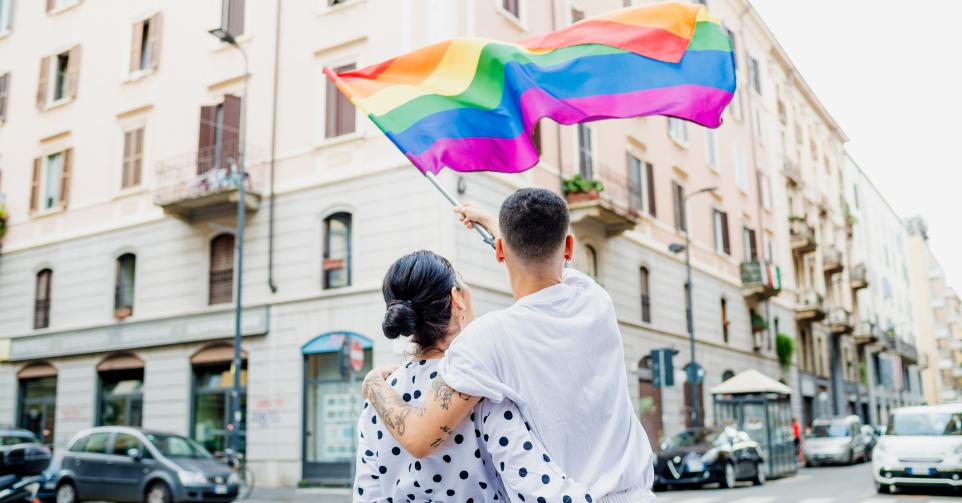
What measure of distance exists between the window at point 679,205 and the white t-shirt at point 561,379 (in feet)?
92.9

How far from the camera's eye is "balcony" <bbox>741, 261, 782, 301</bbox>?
3488cm

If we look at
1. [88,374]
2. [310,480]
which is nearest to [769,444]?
[310,480]

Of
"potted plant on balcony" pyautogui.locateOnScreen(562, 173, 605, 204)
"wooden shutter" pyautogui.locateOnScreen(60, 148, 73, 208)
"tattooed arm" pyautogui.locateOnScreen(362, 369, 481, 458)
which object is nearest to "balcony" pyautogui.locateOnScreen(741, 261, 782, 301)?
"potted plant on balcony" pyautogui.locateOnScreen(562, 173, 605, 204)

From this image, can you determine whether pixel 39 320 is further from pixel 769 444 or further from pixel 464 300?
pixel 464 300

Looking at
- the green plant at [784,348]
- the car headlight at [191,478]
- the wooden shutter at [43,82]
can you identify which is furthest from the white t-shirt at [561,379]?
the green plant at [784,348]

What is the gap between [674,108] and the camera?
178 inches

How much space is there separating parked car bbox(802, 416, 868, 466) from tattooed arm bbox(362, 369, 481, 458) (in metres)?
29.7

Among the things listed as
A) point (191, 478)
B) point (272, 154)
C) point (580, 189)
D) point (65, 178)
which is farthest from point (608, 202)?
point (65, 178)

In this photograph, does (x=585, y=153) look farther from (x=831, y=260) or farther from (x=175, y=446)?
(x=831, y=260)

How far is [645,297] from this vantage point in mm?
27484

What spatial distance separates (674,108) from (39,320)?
25.3m

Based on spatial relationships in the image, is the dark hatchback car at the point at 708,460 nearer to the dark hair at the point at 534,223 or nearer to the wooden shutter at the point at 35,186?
the dark hair at the point at 534,223

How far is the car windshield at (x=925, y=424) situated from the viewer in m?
16.4

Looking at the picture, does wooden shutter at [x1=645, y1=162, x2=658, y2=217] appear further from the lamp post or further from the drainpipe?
the lamp post
